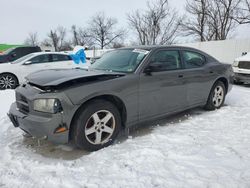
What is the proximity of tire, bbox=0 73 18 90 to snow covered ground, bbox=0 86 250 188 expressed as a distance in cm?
461

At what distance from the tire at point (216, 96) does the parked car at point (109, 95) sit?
1.10 ft

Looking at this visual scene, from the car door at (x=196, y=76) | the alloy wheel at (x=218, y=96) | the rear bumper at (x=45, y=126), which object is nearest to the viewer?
the rear bumper at (x=45, y=126)

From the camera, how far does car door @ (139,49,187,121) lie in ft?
12.9

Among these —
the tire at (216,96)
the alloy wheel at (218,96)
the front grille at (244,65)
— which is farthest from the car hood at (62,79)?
the front grille at (244,65)

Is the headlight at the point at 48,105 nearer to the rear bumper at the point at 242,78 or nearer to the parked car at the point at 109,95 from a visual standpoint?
the parked car at the point at 109,95

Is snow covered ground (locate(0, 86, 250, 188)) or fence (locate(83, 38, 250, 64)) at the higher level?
fence (locate(83, 38, 250, 64))

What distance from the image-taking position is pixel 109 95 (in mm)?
3500

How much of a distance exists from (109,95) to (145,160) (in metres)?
1.06

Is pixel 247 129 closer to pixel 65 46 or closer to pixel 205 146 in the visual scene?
pixel 205 146

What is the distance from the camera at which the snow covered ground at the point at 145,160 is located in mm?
2633

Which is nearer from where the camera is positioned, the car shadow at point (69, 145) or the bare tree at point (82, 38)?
the car shadow at point (69, 145)

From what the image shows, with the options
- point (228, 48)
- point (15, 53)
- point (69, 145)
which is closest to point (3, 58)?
point (15, 53)

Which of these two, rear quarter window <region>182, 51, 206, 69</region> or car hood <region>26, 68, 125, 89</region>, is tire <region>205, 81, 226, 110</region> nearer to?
rear quarter window <region>182, 51, 206, 69</region>

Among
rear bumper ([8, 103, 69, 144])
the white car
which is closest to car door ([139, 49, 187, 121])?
rear bumper ([8, 103, 69, 144])
